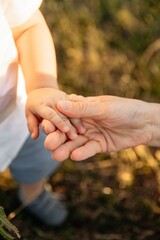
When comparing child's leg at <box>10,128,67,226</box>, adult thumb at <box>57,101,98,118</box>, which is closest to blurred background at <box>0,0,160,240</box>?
child's leg at <box>10,128,67,226</box>

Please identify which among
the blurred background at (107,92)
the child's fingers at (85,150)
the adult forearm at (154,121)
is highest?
the child's fingers at (85,150)

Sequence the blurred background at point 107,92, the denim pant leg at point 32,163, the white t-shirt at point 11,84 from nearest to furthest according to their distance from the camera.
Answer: the white t-shirt at point 11,84 → the denim pant leg at point 32,163 → the blurred background at point 107,92

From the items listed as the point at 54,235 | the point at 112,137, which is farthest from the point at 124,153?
the point at 112,137

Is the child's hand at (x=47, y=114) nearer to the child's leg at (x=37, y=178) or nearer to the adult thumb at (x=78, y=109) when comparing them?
the adult thumb at (x=78, y=109)

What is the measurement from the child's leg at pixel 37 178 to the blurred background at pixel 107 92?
0.05 metres

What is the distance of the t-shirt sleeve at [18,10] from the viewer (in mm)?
1074

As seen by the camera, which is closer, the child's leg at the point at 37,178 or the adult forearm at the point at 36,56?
the adult forearm at the point at 36,56

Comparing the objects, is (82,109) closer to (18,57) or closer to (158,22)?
(18,57)

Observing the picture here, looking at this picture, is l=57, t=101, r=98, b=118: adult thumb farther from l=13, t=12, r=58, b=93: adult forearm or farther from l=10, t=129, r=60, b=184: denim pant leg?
l=10, t=129, r=60, b=184: denim pant leg

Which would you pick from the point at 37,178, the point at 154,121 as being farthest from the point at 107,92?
the point at 154,121

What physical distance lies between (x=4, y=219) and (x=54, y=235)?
0.87 metres

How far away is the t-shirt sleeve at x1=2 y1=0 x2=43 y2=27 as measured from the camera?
3.52ft

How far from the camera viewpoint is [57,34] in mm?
2102

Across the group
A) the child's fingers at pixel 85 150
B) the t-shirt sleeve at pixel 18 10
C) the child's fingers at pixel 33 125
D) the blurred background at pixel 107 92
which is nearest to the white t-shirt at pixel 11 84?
the t-shirt sleeve at pixel 18 10
